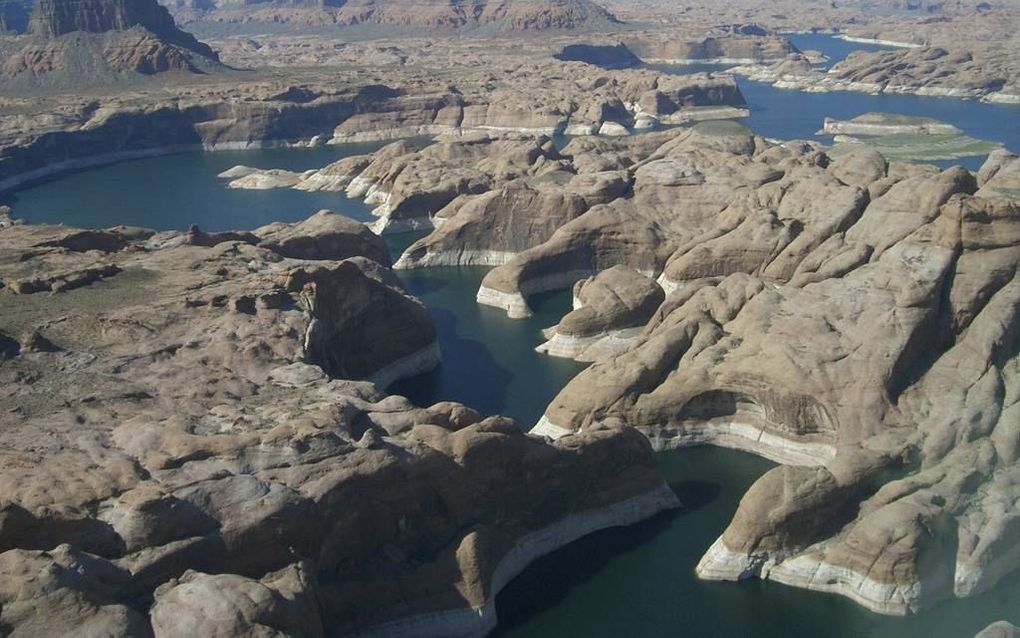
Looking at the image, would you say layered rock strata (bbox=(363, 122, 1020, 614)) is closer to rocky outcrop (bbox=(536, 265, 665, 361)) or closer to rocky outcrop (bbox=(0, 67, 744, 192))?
rocky outcrop (bbox=(536, 265, 665, 361))

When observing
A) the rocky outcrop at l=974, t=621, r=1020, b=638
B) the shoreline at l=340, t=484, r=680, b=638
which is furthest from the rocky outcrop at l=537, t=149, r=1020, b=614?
the shoreline at l=340, t=484, r=680, b=638

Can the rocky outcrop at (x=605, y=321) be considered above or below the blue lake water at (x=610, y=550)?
above

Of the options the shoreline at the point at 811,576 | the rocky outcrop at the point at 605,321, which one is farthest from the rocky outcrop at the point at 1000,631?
the rocky outcrop at the point at 605,321

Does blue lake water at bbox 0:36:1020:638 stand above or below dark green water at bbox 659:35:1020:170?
above

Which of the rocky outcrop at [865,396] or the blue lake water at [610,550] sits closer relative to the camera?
the blue lake water at [610,550]

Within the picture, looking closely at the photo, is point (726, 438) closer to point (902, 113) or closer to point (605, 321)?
point (605, 321)

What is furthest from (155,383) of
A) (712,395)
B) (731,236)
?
(731,236)

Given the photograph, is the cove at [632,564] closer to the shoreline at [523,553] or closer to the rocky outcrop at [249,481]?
the shoreline at [523,553]

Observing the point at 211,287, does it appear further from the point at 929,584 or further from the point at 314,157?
the point at 314,157
